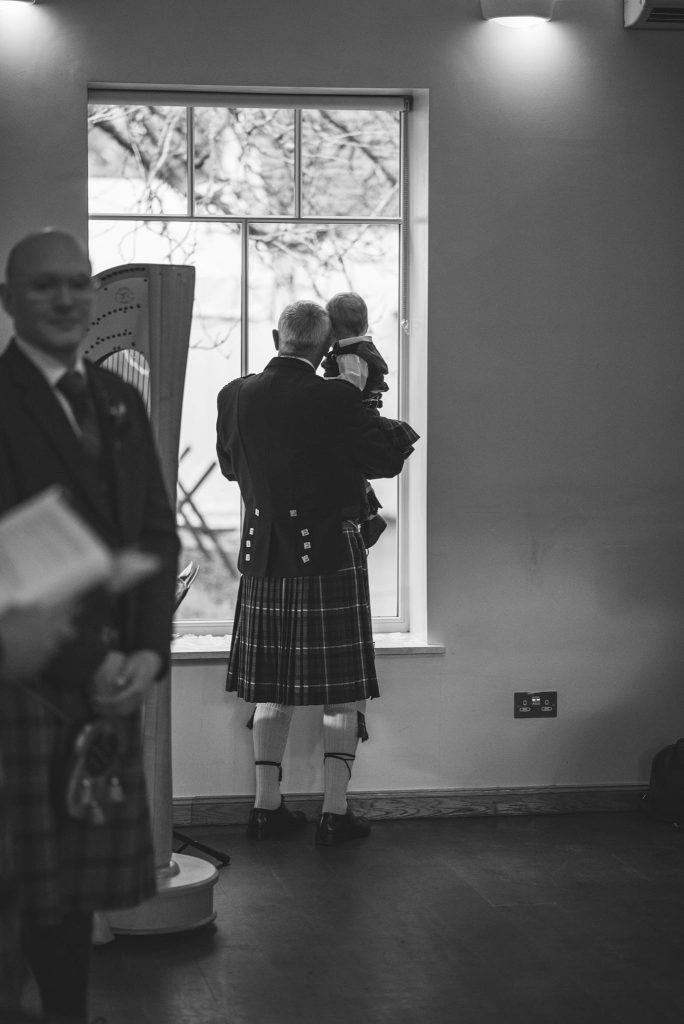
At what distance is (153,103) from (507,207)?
1.22 metres

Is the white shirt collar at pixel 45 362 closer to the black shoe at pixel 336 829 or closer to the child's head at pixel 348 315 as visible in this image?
the child's head at pixel 348 315

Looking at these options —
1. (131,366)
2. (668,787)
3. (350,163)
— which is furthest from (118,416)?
(668,787)

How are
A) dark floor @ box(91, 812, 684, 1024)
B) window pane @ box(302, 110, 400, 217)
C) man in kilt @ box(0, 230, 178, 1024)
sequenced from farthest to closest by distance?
window pane @ box(302, 110, 400, 217), dark floor @ box(91, 812, 684, 1024), man in kilt @ box(0, 230, 178, 1024)

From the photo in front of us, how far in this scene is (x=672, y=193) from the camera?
4562 mm

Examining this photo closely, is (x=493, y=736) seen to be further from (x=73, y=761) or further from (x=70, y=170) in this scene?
(x=73, y=761)

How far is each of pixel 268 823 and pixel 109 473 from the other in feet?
8.28

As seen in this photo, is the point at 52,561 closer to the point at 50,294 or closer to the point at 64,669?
the point at 64,669

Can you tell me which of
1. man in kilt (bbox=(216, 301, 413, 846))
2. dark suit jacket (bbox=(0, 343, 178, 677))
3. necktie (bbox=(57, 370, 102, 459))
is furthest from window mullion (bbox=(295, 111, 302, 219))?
necktie (bbox=(57, 370, 102, 459))

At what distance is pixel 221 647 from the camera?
4.47 meters

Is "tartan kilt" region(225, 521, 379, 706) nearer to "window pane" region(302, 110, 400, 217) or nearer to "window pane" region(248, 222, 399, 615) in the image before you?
"window pane" region(248, 222, 399, 615)

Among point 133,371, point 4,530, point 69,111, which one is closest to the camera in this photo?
point 4,530

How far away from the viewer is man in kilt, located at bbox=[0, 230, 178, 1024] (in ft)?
6.22

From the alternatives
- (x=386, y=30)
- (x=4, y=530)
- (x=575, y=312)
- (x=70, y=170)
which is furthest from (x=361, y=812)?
(x=4, y=530)

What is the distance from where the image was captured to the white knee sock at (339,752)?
4.20 metres
